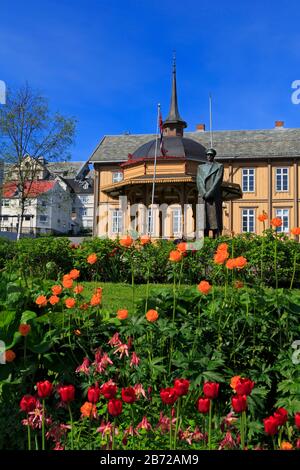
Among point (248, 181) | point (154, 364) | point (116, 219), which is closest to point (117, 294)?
point (154, 364)

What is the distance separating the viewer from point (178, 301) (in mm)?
3033

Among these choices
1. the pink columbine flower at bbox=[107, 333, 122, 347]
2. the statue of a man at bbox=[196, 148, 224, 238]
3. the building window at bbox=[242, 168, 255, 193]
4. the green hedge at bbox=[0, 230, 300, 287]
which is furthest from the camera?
the building window at bbox=[242, 168, 255, 193]

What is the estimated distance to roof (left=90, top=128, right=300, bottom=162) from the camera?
3422cm

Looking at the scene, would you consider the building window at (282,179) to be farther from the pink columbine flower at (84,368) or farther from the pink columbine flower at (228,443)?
the pink columbine flower at (228,443)

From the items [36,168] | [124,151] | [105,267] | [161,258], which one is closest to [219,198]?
[161,258]

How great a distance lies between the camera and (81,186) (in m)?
69.0

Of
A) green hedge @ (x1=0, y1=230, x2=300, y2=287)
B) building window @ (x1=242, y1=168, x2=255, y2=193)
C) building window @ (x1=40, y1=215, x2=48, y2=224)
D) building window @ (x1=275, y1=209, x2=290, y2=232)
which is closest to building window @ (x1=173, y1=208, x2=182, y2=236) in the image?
building window @ (x1=242, y1=168, x2=255, y2=193)

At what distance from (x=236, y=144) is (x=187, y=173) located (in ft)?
55.3

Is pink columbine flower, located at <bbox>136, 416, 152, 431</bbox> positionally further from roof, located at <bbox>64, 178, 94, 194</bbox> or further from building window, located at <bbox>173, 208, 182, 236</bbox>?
roof, located at <bbox>64, 178, 94, 194</bbox>

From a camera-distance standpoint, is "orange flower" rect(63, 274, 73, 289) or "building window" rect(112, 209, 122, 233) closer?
"orange flower" rect(63, 274, 73, 289)

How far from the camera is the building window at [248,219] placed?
111ft

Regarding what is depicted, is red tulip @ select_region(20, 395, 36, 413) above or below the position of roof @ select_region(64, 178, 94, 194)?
below
